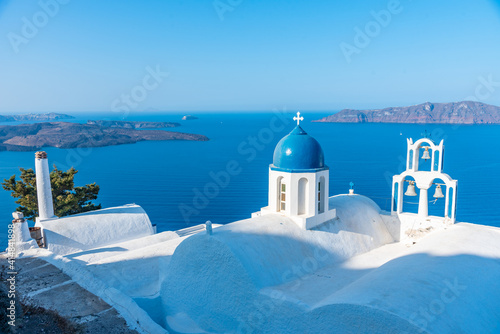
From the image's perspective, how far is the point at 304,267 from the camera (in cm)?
774

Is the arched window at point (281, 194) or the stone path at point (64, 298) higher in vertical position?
the arched window at point (281, 194)

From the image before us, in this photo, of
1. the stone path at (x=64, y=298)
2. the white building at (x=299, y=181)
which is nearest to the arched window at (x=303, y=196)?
the white building at (x=299, y=181)

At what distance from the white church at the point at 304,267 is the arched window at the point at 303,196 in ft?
0.08

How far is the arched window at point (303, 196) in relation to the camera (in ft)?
29.1

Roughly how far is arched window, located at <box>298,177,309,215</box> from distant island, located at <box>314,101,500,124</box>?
261 ft

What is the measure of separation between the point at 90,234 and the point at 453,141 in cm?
7105

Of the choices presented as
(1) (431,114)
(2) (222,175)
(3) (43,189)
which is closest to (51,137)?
(2) (222,175)

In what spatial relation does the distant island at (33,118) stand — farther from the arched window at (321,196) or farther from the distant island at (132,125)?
the arched window at (321,196)

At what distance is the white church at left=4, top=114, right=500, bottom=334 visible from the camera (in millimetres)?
5605

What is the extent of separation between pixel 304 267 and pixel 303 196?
1859mm

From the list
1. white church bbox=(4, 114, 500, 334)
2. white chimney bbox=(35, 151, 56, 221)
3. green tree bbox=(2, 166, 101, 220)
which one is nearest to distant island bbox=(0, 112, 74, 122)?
green tree bbox=(2, 166, 101, 220)

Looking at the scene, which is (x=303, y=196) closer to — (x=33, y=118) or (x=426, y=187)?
(x=426, y=187)

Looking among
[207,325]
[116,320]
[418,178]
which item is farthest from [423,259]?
[116,320]

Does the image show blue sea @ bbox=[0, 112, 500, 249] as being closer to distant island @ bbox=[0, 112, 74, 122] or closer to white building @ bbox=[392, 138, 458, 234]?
white building @ bbox=[392, 138, 458, 234]
